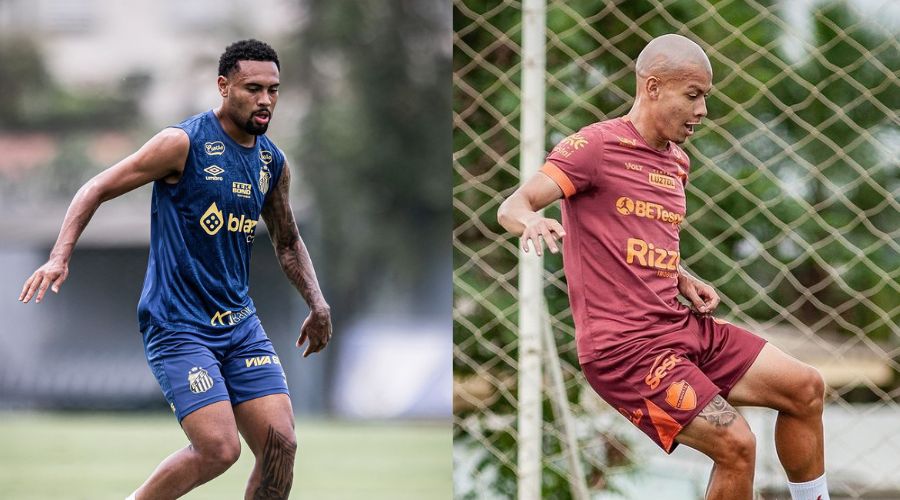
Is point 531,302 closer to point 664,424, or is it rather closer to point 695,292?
point 695,292

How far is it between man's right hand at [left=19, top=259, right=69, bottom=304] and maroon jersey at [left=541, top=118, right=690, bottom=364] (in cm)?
173

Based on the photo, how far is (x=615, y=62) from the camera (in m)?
5.40

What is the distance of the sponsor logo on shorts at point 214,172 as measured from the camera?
4387mm

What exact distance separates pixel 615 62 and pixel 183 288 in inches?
90.7

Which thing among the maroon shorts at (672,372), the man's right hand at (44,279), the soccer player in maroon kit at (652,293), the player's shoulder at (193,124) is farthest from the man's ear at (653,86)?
the man's right hand at (44,279)

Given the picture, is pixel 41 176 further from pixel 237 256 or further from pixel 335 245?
pixel 237 256

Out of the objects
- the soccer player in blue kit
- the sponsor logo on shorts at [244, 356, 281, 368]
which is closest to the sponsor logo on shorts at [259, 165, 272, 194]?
the soccer player in blue kit

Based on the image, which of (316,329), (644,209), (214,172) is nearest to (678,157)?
(644,209)

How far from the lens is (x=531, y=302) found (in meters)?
4.57

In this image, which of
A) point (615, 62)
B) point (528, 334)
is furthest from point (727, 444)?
point (615, 62)

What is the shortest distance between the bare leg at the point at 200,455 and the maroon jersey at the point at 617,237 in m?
1.32

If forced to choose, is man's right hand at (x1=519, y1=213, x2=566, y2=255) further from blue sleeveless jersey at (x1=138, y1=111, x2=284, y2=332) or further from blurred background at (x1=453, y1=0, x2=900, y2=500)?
blurred background at (x1=453, y1=0, x2=900, y2=500)

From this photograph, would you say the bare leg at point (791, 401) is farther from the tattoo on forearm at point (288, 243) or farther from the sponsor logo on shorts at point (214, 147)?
the sponsor logo on shorts at point (214, 147)

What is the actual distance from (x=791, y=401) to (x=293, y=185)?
2054 cm
